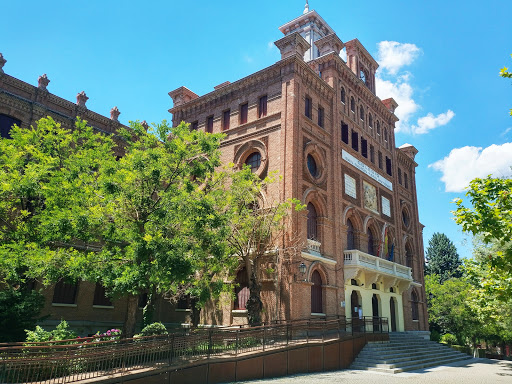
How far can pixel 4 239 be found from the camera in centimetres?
1680

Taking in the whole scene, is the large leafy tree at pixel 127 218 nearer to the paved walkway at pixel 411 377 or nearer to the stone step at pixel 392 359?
the paved walkway at pixel 411 377

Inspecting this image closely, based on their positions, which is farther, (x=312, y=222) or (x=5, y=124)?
(x=312, y=222)

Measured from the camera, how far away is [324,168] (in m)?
24.5

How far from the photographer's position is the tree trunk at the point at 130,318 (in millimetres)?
14164

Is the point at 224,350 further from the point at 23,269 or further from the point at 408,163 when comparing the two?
the point at 408,163

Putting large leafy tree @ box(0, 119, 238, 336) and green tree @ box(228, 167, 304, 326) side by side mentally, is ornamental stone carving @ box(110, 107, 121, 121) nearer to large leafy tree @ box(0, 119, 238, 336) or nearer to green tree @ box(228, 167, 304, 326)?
large leafy tree @ box(0, 119, 238, 336)

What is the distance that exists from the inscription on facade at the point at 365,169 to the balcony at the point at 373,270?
649 centimetres

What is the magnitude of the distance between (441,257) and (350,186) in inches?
1618

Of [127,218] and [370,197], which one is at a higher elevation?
[370,197]

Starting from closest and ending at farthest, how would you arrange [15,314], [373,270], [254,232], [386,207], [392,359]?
[15,314], [392,359], [254,232], [373,270], [386,207]

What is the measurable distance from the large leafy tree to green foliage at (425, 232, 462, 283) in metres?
52.2

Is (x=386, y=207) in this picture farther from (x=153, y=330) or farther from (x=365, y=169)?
(x=153, y=330)

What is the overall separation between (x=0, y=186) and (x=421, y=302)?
31.9 m

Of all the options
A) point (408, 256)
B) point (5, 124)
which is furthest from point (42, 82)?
point (408, 256)
